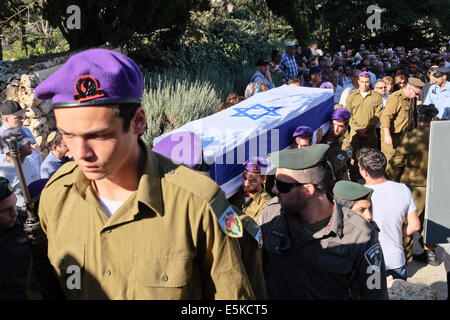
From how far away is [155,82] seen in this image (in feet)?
28.0

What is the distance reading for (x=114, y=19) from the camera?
8.95 meters

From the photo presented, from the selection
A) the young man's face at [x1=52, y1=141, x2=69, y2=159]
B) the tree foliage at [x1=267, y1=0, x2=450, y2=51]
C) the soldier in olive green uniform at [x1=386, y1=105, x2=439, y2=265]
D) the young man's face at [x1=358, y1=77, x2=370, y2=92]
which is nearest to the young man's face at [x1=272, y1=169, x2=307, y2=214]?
the young man's face at [x1=52, y1=141, x2=69, y2=159]

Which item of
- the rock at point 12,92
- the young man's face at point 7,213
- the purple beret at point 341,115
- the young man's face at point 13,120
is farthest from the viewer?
the rock at point 12,92

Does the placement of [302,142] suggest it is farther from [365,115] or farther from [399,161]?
[365,115]

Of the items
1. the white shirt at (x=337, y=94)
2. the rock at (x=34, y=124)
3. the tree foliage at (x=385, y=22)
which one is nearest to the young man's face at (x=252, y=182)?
the rock at (x=34, y=124)

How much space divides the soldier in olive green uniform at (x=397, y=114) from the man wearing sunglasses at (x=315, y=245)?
171 inches

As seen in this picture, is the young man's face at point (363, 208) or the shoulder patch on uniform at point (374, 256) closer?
the shoulder patch on uniform at point (374, 256)

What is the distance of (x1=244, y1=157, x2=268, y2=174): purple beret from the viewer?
4.03 m

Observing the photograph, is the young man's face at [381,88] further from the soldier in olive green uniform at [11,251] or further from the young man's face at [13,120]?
the soldier in olive green uniform at [11,251]

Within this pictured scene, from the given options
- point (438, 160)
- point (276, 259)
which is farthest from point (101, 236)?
point (438, 160)

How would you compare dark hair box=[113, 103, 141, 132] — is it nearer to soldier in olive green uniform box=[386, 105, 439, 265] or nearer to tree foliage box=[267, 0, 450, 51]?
soldier in olive green uniform box=[386, 105, 439, 265]

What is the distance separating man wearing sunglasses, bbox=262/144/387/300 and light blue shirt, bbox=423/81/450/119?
19.2 ft

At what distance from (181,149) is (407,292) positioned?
1.85m

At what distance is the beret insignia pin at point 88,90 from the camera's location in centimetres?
133
